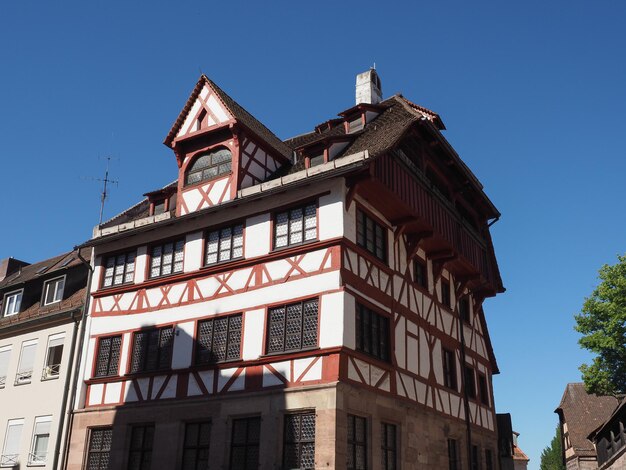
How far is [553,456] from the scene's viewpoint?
70312 mm

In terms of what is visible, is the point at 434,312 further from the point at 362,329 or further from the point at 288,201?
the point at 288,201

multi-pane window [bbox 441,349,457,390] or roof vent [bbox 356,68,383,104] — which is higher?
roof vent [bbox 356,68,383,104]

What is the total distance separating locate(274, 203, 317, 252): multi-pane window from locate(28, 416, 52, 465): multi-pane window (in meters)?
10.3

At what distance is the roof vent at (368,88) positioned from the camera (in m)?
26.9

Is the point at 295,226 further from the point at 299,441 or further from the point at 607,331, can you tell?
the point at 607,331

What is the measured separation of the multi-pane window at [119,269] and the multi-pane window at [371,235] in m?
8.04

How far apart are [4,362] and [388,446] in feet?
50.7

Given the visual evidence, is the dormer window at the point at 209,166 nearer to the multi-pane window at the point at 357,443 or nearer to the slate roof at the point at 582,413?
the multi-pane window at the point at 357,443

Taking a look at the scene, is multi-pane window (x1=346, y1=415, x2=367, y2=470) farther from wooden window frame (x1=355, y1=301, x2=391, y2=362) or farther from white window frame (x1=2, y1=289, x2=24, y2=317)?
white window frame (x1=2, y1=289, x2=24, y2=317)

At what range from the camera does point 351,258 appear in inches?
714

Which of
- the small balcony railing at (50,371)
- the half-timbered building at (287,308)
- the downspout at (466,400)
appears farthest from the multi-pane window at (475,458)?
the small balcony railing at (50,371)

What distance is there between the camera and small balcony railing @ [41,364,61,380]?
2328cm

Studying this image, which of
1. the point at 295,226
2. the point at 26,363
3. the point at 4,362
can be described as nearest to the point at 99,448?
the point at 26,363

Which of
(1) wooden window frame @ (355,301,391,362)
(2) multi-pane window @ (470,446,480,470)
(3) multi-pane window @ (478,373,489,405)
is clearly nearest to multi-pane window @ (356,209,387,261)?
(1) wooden window frame @ (355,301,391,362)
